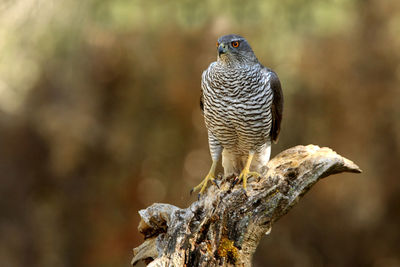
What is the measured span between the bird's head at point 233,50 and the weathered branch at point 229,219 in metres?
0.92

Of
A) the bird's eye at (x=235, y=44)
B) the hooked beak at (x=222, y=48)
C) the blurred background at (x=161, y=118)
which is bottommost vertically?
the blurred background at (x=161, y=118)

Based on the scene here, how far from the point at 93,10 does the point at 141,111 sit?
171 centimetres

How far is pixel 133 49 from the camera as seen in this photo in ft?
24.8

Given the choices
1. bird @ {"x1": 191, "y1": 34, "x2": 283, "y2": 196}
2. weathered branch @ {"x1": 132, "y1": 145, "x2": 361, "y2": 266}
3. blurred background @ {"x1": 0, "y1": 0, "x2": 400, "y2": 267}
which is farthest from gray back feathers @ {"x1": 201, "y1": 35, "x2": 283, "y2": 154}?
blurred background @ {"x1": 0, "y1": 0, "x2": 400, "y2": 267}

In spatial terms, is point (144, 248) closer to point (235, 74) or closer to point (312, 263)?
point (235, 74)

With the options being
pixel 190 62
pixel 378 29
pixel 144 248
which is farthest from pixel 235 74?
pixel 378 29

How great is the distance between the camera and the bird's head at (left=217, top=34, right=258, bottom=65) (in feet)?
12.3

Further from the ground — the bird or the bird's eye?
the bird's eye

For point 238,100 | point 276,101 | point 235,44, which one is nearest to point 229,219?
point 238,100

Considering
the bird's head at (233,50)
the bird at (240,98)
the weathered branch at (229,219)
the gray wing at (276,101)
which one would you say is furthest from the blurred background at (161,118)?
the weathered branch at (229,219)

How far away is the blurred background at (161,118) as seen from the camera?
23.3ft

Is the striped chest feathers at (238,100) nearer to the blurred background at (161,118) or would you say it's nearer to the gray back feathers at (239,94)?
the gray back feathers at (239,94)

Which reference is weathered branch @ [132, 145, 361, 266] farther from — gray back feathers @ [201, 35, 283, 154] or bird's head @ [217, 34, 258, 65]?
bird's head @ [217, 34, 258, 65]

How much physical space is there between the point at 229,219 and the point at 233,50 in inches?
52.1
